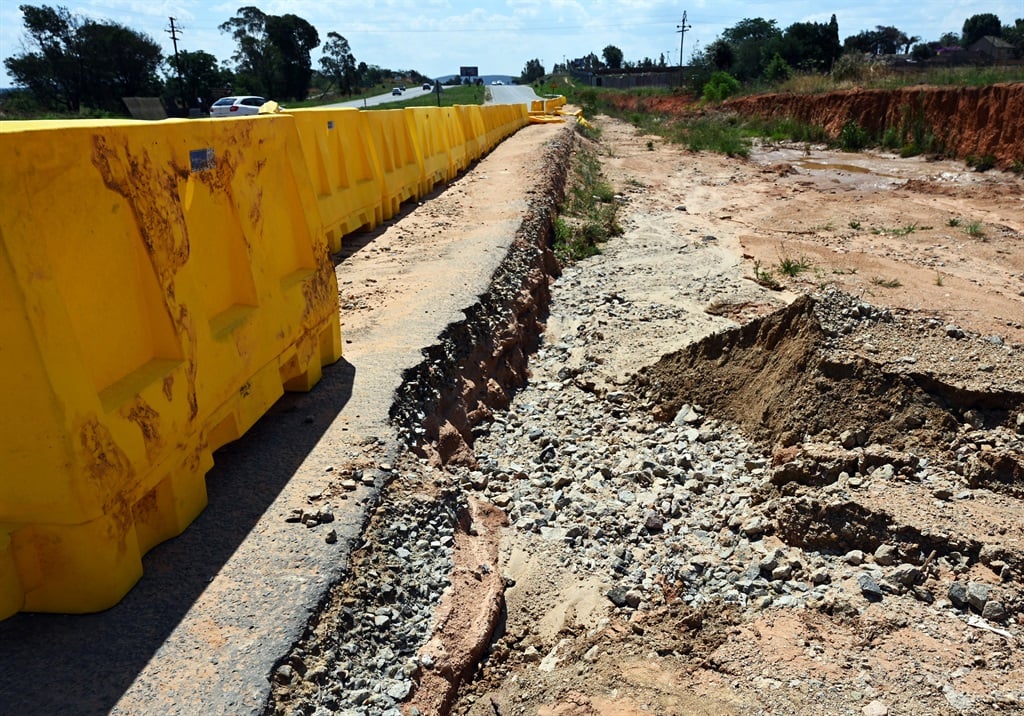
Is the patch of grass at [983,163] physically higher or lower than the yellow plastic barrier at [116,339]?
lower

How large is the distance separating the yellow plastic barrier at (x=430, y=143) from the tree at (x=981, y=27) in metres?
109

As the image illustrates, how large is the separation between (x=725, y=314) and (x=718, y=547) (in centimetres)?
471

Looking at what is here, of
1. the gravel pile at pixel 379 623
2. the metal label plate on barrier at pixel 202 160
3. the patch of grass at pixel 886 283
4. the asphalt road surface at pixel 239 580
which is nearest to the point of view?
the asphalt road surface at pixel 239 580

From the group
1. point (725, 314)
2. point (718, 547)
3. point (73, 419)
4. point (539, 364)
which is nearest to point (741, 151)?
point (725, 314)

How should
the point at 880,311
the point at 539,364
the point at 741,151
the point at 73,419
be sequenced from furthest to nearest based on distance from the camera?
the point at 741,151, the point at 539,364, the point at 880,311, the point at 73,419

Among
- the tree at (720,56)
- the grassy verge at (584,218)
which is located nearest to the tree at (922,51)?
the tree at (720,56)

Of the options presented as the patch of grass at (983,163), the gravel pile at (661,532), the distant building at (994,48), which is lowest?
the patch of grass at (983,163)

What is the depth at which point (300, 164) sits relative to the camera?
4.47 metres

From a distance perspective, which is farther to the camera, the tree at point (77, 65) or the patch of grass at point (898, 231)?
the tree at point (77, 65)

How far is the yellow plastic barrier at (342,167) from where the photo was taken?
7.99m

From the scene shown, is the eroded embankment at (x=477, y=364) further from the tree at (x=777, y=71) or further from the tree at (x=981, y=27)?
the tree at (x=981, y=27)

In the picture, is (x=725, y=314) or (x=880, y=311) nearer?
(x=880, y=311)

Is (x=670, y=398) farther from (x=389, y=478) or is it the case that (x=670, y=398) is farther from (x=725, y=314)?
(x=389, y=478)

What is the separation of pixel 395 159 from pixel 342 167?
7.39ft
